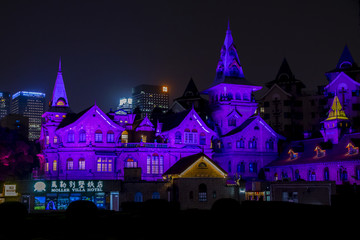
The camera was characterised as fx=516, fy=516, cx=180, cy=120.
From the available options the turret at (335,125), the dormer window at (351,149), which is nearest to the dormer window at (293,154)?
the turret at (335,125)

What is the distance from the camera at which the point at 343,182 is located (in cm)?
6725

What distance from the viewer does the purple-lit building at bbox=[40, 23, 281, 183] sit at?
236ft

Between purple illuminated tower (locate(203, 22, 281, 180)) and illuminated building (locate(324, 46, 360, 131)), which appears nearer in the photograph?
purple illuminated tower (locate(203, 22, 281, 180))

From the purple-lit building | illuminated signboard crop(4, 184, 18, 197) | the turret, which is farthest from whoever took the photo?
the turret

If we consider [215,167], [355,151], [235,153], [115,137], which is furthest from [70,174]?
[355,151]

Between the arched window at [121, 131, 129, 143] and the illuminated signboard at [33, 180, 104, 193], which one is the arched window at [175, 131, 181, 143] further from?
the illuminated signboard at [33, 180, 104, 193]

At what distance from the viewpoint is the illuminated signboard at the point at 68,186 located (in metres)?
58.8

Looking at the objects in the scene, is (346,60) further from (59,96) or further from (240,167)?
(59,96)

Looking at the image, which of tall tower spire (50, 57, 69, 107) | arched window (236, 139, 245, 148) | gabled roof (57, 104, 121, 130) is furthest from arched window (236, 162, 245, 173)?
tall tower spire (50, 57, 69, 107)

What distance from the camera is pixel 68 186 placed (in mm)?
59812

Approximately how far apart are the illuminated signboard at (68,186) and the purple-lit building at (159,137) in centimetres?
1024

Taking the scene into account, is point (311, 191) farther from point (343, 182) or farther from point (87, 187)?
point (87, 187)

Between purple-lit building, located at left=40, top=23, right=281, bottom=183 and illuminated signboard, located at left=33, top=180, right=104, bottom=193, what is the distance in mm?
10241

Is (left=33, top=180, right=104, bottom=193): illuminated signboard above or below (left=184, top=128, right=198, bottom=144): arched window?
below
